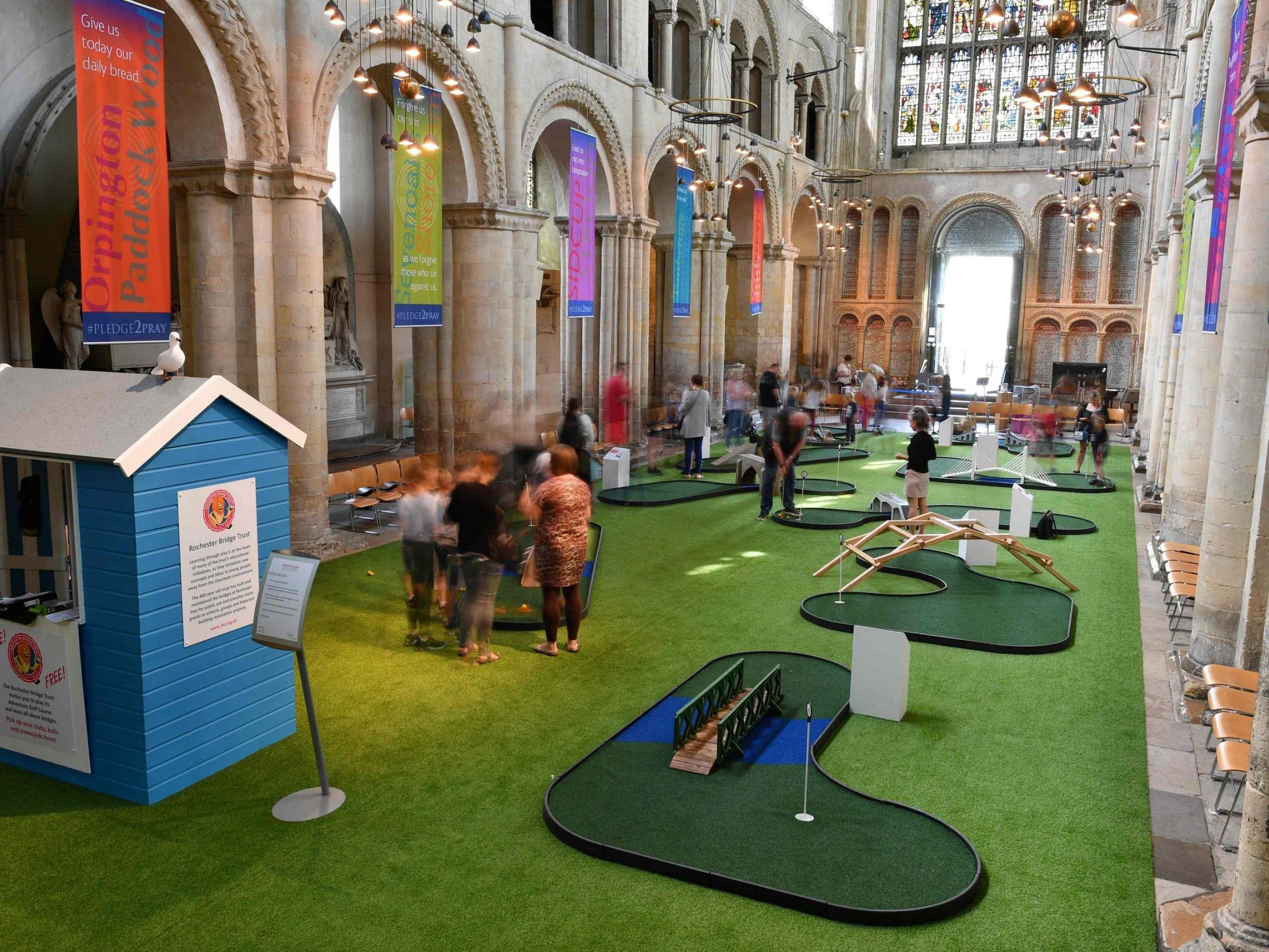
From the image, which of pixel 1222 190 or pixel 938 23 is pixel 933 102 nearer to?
pixel 938 23

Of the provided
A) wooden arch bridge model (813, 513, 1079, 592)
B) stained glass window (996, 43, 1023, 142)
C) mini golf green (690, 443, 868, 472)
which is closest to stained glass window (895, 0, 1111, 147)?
stained glass window (996, 43, 1023, 142)

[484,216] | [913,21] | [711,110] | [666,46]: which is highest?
[913,21]

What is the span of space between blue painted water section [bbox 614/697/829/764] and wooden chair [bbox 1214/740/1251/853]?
2.29 meters

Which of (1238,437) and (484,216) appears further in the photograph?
(484,216)

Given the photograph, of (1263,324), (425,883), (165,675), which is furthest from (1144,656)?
(165,675)

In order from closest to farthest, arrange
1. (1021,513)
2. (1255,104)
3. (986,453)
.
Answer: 1. (1255,104)
2. (1021,513)
3. (986,453)

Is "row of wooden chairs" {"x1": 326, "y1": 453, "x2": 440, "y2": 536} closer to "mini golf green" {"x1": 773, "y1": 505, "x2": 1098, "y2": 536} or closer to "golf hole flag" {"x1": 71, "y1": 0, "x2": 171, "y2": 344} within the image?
"golf hole flag" {"x1": 71, "y1": 0, "x2": 171, "y2": 344}

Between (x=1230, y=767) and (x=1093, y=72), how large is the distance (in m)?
29.3

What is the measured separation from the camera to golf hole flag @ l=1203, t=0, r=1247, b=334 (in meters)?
9.18

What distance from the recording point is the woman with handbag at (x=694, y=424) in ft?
55.6

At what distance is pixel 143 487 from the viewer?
5.76m

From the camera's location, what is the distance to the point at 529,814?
231 inches

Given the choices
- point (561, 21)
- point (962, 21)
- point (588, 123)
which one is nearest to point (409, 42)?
point (561, 21)

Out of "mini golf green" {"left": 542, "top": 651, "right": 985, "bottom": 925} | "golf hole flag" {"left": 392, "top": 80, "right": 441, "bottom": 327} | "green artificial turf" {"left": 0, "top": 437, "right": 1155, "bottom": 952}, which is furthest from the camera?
"golf hole flag" {"left": 392, "top": 80, "right": 441, "bottom": 327}
